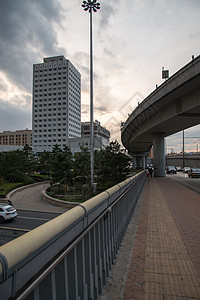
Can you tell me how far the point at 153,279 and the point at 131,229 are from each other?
2.42 meters

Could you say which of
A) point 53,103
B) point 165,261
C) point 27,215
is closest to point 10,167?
point 27,215

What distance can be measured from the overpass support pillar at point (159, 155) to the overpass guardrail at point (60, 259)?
25102mm

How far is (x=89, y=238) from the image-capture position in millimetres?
2469

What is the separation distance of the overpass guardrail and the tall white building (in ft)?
330

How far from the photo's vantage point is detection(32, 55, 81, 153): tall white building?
104 m

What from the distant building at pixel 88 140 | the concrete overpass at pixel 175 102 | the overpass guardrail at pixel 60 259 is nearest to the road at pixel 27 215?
the overpass guardrail at pixel 60 259

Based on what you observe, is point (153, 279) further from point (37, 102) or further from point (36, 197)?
point (37, 102)

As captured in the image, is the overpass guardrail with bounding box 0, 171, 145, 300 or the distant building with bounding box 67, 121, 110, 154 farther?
the distant building with bounding box 67, 121, 110, 154

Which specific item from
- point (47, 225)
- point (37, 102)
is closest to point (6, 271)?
point (47, 225)

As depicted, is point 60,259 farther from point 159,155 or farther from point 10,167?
point 10,167

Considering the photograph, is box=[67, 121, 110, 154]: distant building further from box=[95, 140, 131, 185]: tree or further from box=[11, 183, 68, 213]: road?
box=[95, 140, 131, 185]: tree

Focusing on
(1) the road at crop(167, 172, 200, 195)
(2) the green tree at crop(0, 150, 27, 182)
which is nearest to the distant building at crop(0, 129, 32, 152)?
(2) the green tree at crop(0, 150, 27, 182)

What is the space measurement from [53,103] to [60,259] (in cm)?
11149

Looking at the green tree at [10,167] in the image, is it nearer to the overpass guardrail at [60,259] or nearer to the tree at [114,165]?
the tree at [114,165]
